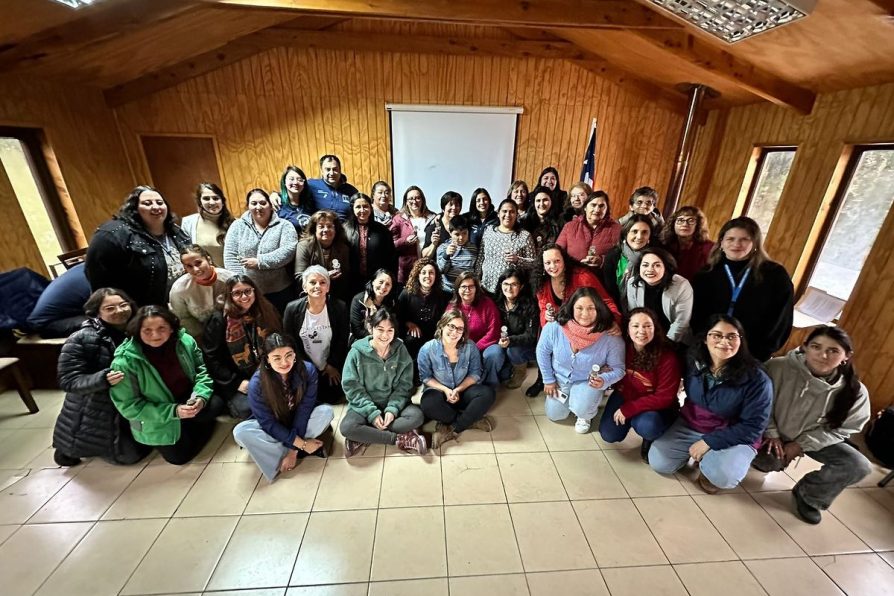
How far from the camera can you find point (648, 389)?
8.12ft

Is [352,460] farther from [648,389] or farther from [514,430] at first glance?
[648,389]

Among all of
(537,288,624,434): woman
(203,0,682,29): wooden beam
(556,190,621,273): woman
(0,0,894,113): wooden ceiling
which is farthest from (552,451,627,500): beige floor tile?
(203,0,682,29): wooden beam

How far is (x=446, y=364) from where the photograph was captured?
2.68m

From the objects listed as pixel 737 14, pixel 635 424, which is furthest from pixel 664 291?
pixel 737 14

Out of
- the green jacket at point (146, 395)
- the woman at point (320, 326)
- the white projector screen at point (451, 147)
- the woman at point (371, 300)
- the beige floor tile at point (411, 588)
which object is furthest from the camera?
the white projector screen at point (451, 147)

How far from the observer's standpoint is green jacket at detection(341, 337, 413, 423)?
2533mm

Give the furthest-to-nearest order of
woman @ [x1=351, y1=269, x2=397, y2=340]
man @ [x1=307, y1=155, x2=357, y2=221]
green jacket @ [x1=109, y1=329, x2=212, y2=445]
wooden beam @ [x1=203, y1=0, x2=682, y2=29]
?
man @ [x1=307, y1=155, x2=357, y2=221] → wooden beam @ [x1=203, y1=0, x2=682, y2=29] → woman @ [x1=351, y1=269, x2=397, y2=340] → green jacket @ [x1=109, y1=329, x2=212, y2=445]

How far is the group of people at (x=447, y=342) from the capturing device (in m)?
2.20

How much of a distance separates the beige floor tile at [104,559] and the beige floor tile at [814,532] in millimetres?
3497

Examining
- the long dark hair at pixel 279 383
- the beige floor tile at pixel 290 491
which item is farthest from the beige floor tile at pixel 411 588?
the long dark hair at pixel 279 383

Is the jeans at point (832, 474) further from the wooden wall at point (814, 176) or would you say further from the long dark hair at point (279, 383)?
the long dark hair at point (279, 383)

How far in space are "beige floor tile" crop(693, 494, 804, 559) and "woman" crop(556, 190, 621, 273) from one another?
→ 68.2 inches

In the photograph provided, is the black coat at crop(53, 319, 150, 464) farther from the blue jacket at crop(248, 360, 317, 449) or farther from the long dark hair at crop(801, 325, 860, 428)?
the long dark hair at crop(801, 325, 860, 428)

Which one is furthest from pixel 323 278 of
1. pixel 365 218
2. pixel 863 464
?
pixel 863 464
